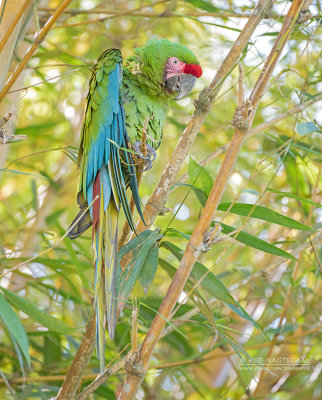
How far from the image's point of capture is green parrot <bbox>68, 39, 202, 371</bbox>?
0.77 metres

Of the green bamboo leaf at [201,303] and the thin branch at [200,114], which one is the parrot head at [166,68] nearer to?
the thin branch at [200,114]

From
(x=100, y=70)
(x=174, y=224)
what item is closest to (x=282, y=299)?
(x=174, y=224)

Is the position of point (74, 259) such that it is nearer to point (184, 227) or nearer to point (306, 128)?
point (306, 128)

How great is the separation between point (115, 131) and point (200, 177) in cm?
30

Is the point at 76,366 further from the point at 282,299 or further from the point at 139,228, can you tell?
the point at 282,299

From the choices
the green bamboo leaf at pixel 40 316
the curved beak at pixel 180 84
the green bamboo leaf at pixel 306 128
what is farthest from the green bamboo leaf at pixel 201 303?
the curved beak at pixel 180 84

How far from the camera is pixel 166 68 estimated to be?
109 cm

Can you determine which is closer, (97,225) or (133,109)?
(97,225)

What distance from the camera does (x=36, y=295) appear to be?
1.41m

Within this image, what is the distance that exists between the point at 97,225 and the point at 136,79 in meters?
0.42

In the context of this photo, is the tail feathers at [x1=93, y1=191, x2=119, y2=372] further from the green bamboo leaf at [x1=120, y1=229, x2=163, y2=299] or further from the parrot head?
the parrot head

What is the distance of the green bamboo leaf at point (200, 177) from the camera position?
2.41 feet

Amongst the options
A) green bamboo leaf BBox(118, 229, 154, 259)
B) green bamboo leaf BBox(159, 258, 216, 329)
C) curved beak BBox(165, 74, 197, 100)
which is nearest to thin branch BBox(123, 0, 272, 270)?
green bamboo leaf BBox(118, 229, 154, 259)

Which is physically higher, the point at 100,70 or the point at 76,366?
the point at 100,70
